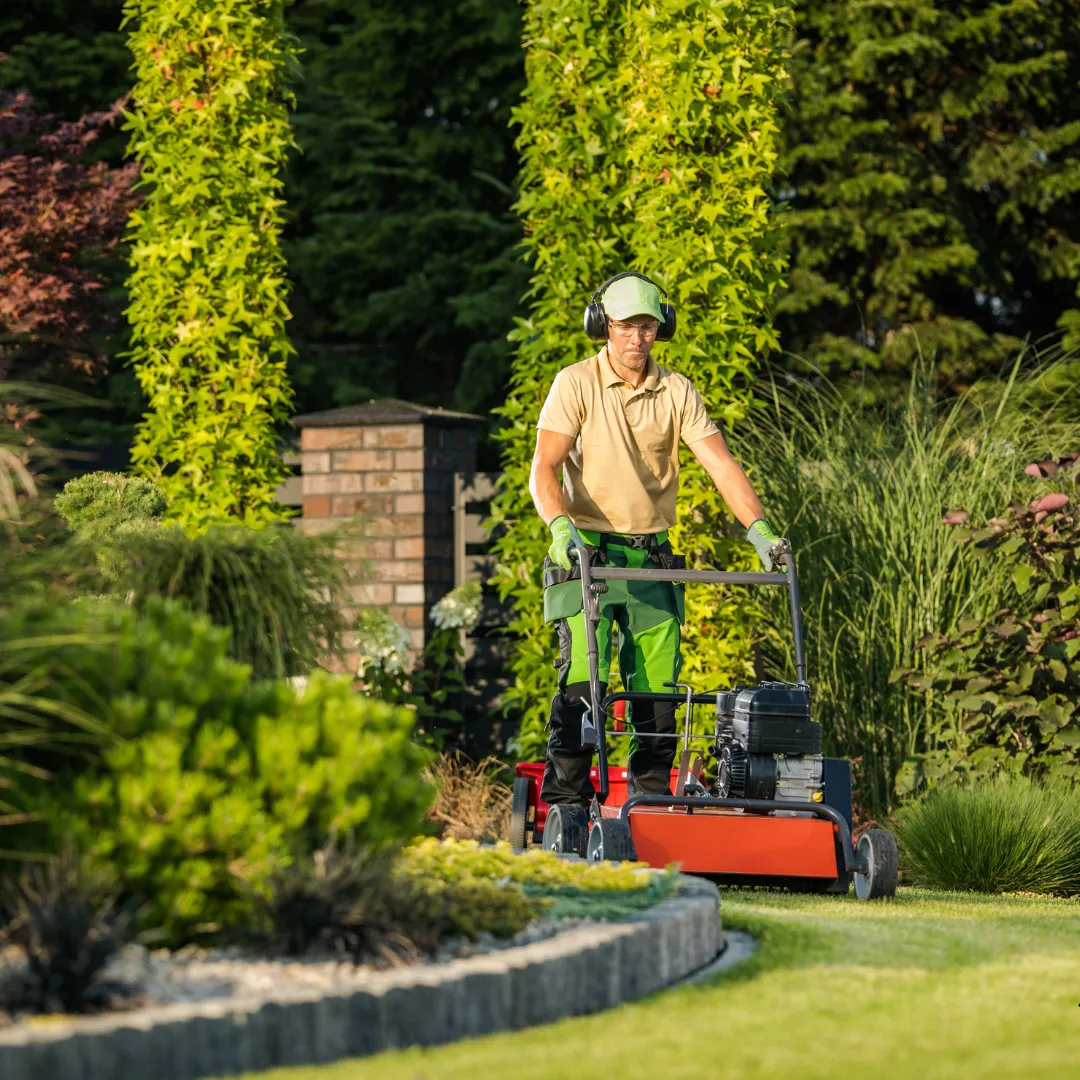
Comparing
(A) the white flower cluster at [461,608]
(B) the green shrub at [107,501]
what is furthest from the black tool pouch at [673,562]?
(A) the white flower cluster at [461,608]

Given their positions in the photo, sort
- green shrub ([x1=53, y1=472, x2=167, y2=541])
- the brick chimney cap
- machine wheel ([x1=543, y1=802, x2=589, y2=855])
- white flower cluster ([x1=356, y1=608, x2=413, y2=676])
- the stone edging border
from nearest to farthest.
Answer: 1. the stone edging border
2. machine wheel ([x1=543, y1=802, x2=589, y2=855])
3. green shrub ([x1=53, y1=472, x2=167, y2=541])
4. white flower cluster ([x1=356, y1=608, x2=413, y2=676])
5. the brick chimney cap

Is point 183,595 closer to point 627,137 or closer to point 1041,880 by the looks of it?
point 1041,880

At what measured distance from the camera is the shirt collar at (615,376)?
19.8 feet

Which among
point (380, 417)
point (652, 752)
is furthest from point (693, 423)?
point (380, 417)

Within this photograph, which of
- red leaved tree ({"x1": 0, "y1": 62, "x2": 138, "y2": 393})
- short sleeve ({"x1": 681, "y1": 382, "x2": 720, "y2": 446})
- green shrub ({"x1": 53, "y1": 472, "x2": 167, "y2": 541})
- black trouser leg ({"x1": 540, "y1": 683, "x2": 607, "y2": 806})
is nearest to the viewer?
black trouser leg ({"x1": 540, "y1": 683, "x2": 607, "y2": 806})

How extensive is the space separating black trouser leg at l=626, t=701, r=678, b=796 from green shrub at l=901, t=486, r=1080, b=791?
133 centimetres

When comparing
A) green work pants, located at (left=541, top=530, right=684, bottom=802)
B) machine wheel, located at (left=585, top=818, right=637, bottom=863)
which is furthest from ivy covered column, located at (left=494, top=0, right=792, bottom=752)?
machine wheel, located at (left=585, top=818, right=637, bottom=863)

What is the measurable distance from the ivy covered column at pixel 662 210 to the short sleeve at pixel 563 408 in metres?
2.01

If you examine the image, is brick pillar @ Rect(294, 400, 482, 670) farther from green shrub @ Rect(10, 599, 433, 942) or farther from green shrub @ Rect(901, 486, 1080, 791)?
green shrub @ Rect(10, 599, 433, 942)

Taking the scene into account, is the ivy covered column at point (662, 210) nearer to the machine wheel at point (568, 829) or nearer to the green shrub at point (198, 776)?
the machine wheel at point (568, 829)

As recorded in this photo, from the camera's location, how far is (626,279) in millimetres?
5918

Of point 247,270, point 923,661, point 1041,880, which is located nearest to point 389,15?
point 247,270

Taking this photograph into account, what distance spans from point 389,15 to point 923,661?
978 centimetres

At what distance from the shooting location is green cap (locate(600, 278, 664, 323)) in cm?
584
